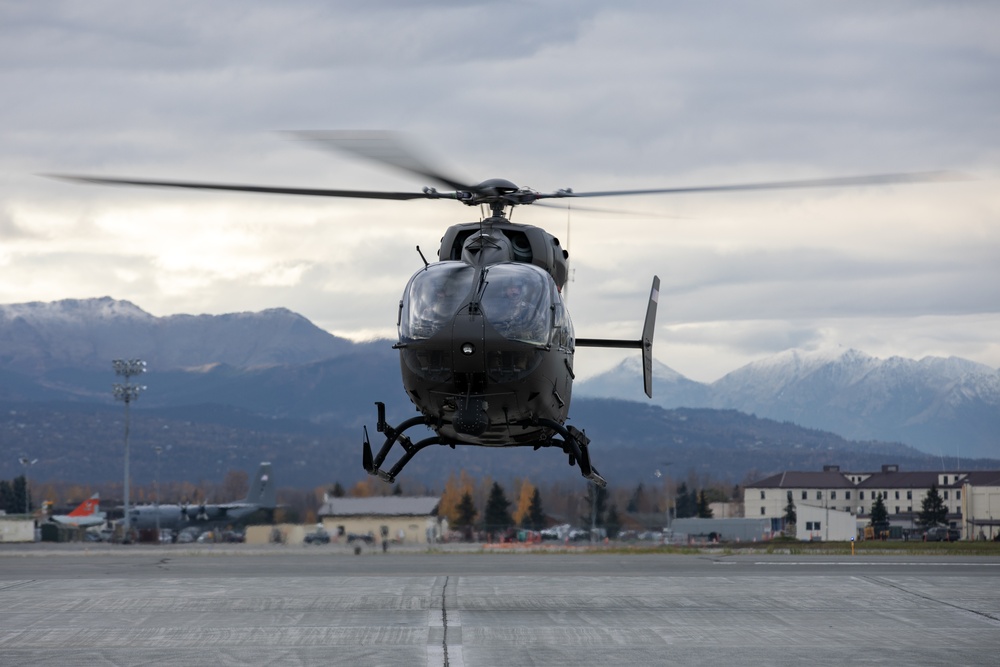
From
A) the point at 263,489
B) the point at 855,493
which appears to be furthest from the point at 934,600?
the point at 855,493

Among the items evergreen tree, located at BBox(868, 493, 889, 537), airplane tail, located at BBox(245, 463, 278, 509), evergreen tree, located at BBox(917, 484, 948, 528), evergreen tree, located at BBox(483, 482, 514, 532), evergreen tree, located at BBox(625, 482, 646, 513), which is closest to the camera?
evergreen tree, located at BBox(483, 482, 514, 532)

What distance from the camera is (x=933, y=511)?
12612cm

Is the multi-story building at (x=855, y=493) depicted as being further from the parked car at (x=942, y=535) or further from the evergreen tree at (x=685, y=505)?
the parked car at (x=942, y=535)

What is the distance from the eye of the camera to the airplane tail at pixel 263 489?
445ft

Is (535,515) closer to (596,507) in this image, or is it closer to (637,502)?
(596,507)

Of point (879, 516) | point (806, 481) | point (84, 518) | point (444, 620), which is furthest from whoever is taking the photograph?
point (806, 481)

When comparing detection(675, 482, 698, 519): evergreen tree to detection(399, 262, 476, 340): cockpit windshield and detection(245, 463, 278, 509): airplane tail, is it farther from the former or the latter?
detection(399, 262, 476, 340): cockpit windshield

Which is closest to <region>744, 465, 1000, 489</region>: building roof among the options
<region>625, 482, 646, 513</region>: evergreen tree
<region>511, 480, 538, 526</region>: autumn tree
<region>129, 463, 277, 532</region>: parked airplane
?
<region>625, 482, 646, 513</region>: evergreen tree

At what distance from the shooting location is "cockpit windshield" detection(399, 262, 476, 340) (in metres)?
21.7

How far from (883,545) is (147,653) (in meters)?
58.6

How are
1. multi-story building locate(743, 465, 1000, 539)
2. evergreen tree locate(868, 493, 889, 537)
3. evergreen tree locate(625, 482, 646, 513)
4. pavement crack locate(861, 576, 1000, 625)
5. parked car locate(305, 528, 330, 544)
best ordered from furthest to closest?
1. multi-story building locate(743, 465, 1000, 539)
2. evergreen tree locate(625, 482, 646, 513)
3. evergreen tree locate(868, 493, 889, 537)
4. parked car locate(305, 528, 330, 544)
5. pavement crack locate(861, 576, 1000, 625)

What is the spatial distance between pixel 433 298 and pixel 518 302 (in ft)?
4.76

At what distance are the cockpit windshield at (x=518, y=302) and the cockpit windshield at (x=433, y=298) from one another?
410 millimetres

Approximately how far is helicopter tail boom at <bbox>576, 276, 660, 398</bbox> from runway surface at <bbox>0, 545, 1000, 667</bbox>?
6.33 metres
